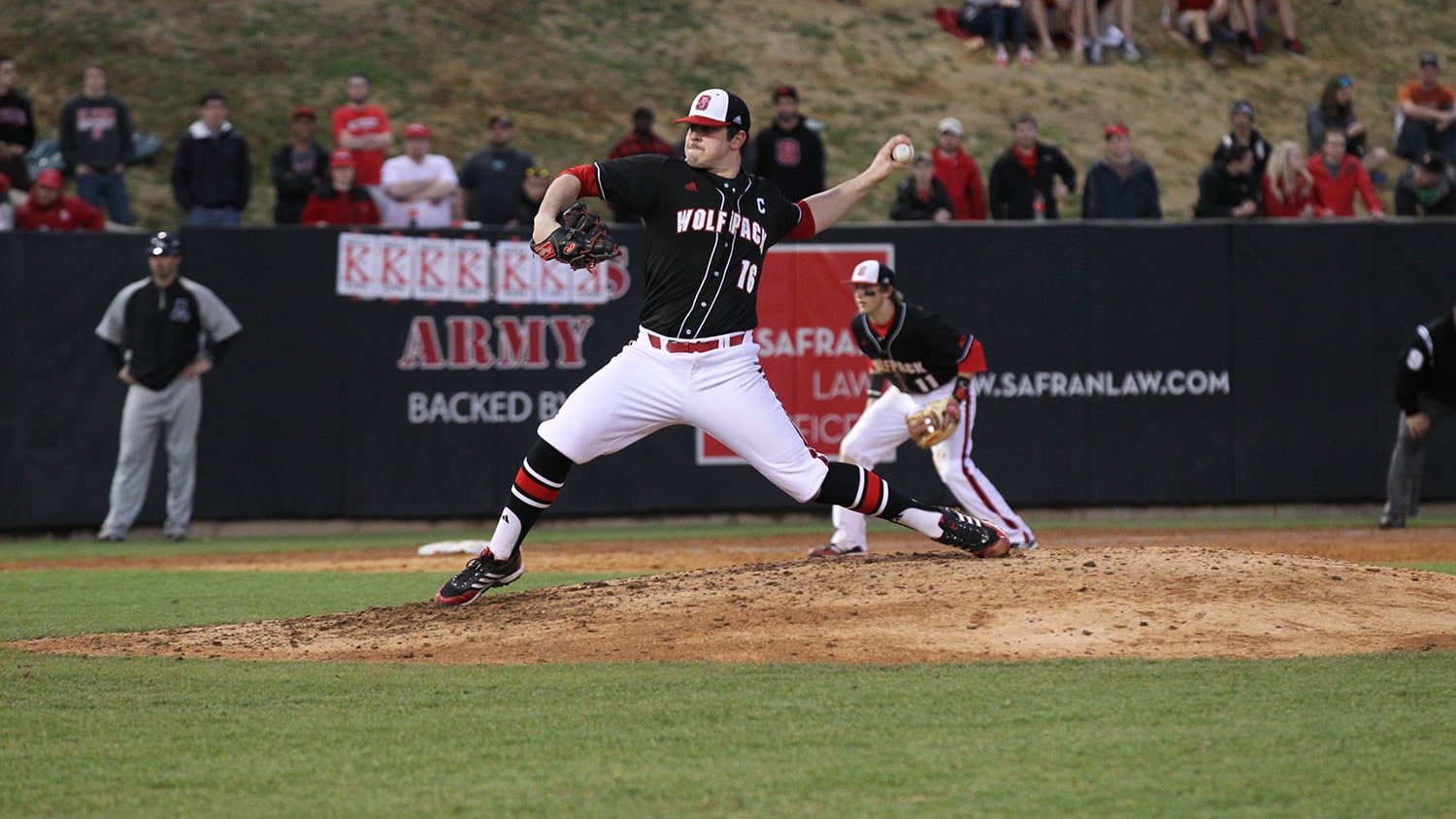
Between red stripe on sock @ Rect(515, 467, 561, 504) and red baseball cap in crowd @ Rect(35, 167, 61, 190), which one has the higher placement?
Answer: red baseball cap in crowd @ Rect(35, 167, 61, 190)

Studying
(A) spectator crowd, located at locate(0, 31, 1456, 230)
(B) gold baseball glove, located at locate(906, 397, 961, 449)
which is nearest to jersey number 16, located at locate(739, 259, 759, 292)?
(B) gold baseball glove, located at locate(906, 397, 961, 449)

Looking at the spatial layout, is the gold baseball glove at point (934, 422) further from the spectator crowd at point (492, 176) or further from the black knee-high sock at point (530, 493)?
the spectator crowd at point (492, 176)

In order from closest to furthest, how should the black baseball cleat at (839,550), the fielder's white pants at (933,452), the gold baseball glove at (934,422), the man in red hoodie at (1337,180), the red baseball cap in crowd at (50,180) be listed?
the gold baseball glove at (934,422) < the black baseball cleat at (839,550) < the fielder's white pants at (933,452) < the red baseball cap in crowd at (50,180) < the man in red hoodie at (1337,180)

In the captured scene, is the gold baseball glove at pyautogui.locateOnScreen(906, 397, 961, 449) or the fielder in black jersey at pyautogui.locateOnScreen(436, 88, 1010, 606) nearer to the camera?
the fielder in black jersey at pyautogui.locateOnScreen(436, 88, 1010, 606)

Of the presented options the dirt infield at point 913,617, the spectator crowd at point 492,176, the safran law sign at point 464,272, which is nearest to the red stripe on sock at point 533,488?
the dirt infield at point 913,617

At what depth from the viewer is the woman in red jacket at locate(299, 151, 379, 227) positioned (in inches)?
616

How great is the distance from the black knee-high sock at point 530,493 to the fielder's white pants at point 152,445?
24.2 feet

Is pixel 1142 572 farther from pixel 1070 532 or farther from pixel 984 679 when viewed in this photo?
pixel 1070 532

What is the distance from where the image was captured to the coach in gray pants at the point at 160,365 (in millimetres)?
14023

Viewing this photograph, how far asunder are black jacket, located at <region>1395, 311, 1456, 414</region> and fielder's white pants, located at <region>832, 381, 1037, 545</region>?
4043mm

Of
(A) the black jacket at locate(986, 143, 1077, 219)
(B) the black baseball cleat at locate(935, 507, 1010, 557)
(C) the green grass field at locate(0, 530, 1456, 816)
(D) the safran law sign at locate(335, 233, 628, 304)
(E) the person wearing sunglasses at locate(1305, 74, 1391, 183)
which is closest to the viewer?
(C) the green grass field at locate(0, 530, 1456, 816)

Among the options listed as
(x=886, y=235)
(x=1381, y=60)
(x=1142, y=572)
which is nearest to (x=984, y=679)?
(x=1142, y=572)

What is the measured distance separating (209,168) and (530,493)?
9.78 meters

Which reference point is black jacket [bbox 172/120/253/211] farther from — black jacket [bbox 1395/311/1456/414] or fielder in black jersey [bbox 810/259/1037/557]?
black jacket [bbox 1395/311/1456/414]
